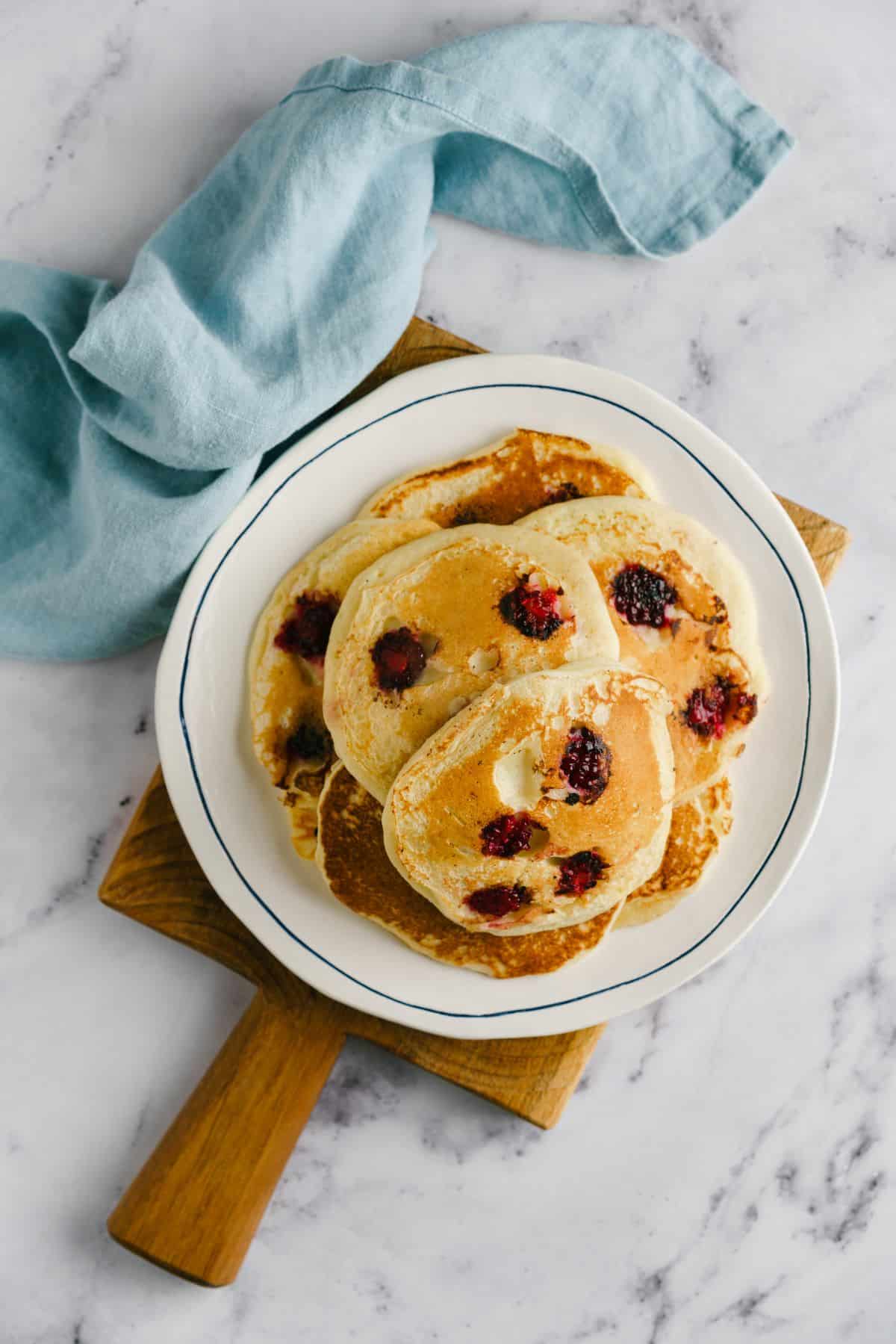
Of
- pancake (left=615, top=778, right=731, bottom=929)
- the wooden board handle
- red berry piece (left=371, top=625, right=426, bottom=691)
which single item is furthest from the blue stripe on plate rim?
red berry piece (left=371, top=625, right=426, bottom=691)

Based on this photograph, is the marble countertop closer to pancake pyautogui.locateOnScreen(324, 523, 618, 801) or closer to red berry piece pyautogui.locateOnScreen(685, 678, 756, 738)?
red berry piece pyautogui.locateOnScreen(685, 678, 756, 738)

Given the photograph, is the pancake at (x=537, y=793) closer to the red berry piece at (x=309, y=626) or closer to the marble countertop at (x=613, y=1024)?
the red berry piece at (x=309, y=626)

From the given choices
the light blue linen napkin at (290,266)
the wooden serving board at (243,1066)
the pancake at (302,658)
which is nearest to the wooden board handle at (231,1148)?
the wooden serving board at (243,1066)

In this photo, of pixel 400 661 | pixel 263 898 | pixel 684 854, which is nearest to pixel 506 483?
pixel 400 661

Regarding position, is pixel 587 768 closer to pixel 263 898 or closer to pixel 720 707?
pixel 720 707

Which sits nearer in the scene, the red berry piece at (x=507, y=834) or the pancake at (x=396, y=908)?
the red berry piece at (x=507, y=834)

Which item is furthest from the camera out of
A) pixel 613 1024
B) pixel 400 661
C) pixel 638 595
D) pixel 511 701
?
pixel 613 1024

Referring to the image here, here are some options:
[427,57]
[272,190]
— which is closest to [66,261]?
[272,190]
